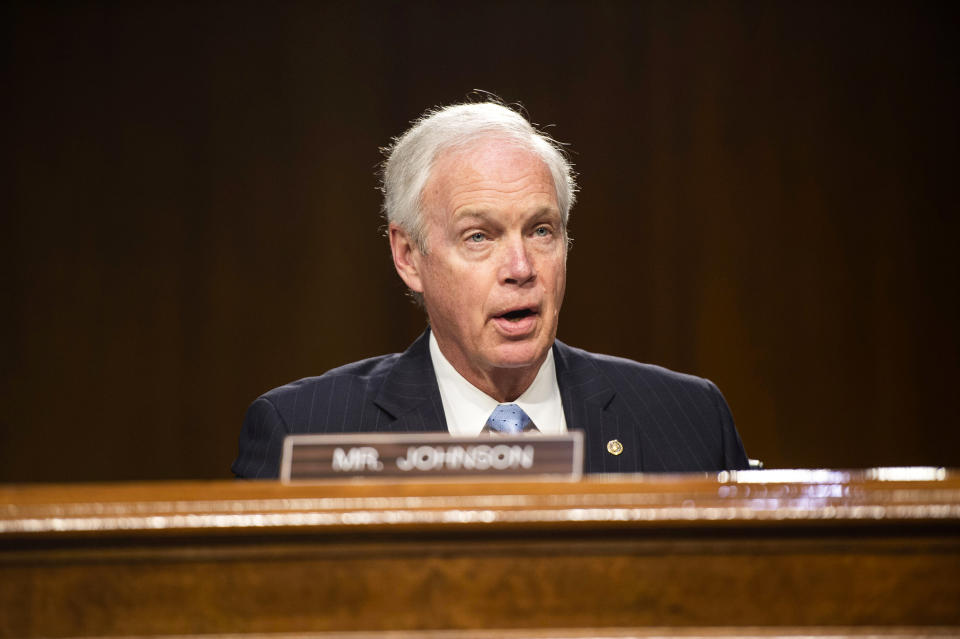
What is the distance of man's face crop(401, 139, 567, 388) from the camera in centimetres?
165

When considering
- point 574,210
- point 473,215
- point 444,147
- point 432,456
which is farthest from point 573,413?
point 574,210

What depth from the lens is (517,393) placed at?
5.79 feet

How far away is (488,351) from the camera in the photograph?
1669 millimetres

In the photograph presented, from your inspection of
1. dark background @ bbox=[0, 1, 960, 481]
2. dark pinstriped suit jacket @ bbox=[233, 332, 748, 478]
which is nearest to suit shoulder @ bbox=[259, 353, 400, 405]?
dark pinstriped suit jacket @ bbox=[233, 332, 748, 478]

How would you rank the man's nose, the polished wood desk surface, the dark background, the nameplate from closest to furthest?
the polished wood desk surface
the nameplate
the man's nose
the dark background

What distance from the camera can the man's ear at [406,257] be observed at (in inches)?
71.3

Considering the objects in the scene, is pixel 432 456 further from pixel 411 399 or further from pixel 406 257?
pixel 406 257

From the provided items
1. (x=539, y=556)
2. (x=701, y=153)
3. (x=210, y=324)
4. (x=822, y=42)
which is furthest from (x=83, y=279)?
(x=539, y=556)

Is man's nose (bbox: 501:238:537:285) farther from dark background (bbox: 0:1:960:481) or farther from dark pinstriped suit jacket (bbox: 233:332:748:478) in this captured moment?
dark background (bbox: 0:1:960:481)

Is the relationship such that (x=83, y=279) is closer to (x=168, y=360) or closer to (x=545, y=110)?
(x=168, y=360)

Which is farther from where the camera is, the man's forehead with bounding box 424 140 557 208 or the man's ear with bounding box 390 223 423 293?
the man's ear with bounding box 390 223 423 293

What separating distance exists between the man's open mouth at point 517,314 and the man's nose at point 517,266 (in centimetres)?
5

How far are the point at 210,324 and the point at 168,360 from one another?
0.65 feet

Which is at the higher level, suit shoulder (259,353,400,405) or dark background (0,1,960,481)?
dark background (0,1,960,481)
